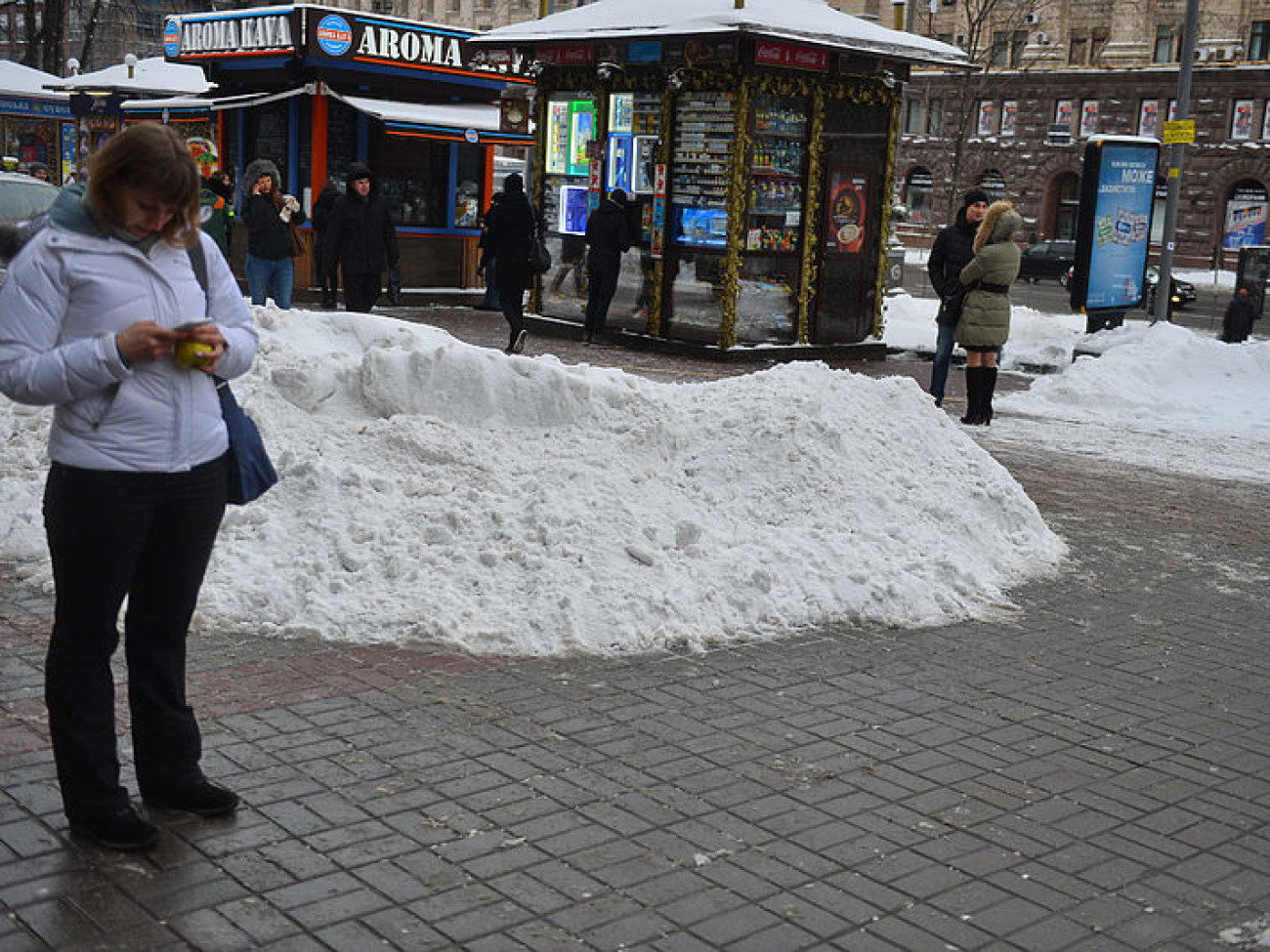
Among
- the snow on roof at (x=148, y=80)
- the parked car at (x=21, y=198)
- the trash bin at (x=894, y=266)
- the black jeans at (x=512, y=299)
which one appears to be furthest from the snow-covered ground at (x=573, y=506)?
the snow on roof at (x=148, y=80)

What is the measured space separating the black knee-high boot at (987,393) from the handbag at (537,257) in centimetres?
582

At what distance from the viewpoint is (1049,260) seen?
45.2m

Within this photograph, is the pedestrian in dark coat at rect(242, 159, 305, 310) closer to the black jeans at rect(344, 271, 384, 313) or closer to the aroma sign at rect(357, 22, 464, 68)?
the black jeans at rect(344, 271, 384, 313)

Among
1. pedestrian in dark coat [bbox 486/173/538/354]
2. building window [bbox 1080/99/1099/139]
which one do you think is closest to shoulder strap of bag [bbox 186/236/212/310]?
pedestrian in dark coat [bbox 486/173/538/354]

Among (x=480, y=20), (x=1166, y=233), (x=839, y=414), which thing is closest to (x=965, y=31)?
(x=480, y=20)

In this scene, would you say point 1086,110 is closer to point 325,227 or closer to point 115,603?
point 325,227

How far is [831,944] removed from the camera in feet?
12.1

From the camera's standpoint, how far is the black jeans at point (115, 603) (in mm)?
3816

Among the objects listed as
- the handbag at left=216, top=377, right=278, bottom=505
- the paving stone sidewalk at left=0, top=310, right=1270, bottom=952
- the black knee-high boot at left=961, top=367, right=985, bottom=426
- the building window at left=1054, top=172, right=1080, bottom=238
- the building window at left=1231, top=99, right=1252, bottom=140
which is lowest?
the paving stone sidewalk at left=0, top=310, right=1270, bottom=952

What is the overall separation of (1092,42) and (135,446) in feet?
190

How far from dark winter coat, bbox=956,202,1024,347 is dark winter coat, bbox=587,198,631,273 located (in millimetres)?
5146

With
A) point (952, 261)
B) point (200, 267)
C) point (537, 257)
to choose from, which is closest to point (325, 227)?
point (537, 257)

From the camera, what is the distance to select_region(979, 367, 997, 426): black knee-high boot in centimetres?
1318

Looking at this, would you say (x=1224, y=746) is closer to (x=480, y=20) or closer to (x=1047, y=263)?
(x=1047, y=263)
